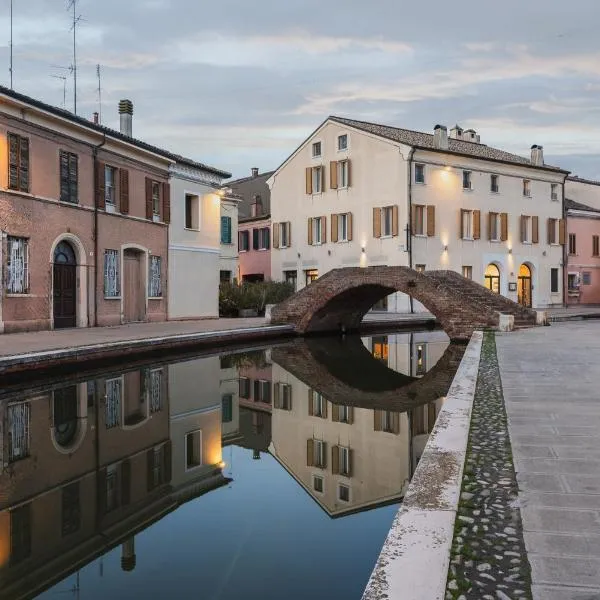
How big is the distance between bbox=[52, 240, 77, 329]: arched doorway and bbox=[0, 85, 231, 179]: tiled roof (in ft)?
12.6

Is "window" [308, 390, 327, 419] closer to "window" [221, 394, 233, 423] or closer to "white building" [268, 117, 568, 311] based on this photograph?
"window" [221, 394, 233, 423]

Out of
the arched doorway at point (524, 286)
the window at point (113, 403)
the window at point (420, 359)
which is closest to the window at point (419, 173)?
the arched doorway at point (524, 286)

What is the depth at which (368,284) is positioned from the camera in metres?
22.2

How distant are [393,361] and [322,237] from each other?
856 inches

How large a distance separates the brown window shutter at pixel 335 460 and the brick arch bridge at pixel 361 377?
2730 mm

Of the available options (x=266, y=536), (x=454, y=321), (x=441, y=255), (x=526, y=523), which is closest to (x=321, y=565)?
(x=266, y=536)

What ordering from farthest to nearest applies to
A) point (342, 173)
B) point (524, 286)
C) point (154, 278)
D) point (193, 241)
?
point (524, 286)
point (342, 173)
point (193, 241)
point (154, 278)

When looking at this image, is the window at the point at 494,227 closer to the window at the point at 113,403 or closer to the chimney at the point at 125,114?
the chimney at the point at 125,114

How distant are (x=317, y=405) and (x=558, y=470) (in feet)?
21.6

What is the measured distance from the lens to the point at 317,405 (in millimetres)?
11078

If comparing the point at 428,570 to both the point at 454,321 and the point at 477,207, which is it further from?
the point at 477,207

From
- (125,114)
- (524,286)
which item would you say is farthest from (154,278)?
(524,286)

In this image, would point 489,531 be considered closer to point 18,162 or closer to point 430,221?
point 18,162

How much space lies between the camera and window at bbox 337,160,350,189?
37.2 metres
